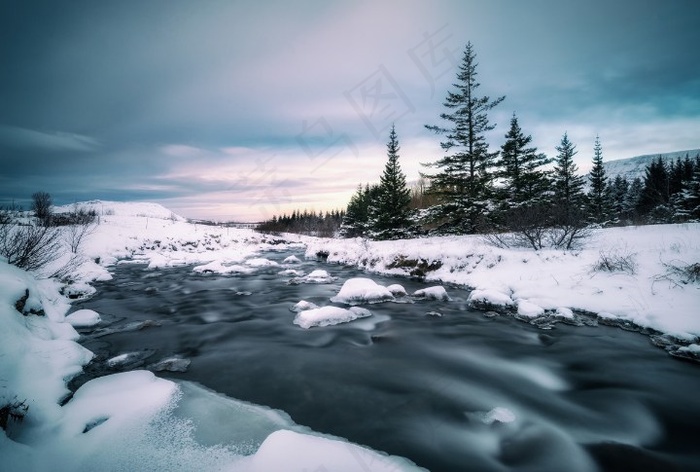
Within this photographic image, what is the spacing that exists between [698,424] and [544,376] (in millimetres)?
1499

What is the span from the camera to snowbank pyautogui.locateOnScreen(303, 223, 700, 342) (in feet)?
19.5

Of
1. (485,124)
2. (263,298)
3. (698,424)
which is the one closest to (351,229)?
(485,124)

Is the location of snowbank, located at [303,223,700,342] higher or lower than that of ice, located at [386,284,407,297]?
higher

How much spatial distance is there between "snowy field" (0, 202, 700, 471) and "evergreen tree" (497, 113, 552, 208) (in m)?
10.5

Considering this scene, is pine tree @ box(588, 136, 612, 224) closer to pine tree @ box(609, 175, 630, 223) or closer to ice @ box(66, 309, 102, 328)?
pine tree @ box(609, 175, 630, 223)

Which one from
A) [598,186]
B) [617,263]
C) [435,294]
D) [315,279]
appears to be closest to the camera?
[617,263]

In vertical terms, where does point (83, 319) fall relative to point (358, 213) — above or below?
below

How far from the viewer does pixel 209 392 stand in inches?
151

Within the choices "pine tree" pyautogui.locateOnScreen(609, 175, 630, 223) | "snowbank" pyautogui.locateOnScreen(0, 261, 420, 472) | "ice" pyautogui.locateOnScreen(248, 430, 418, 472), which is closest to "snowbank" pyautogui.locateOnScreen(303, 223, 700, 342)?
"ice" pyautogui.locateOnScreen(248, 430, 418, 472)

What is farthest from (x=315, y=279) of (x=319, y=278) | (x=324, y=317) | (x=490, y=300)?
(x=490, y=300)

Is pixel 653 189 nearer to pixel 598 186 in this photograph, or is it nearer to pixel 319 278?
pixel 598 186

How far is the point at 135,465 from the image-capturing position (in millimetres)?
2428

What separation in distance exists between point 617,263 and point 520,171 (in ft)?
52.7

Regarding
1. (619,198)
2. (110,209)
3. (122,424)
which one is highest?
(619,198)
